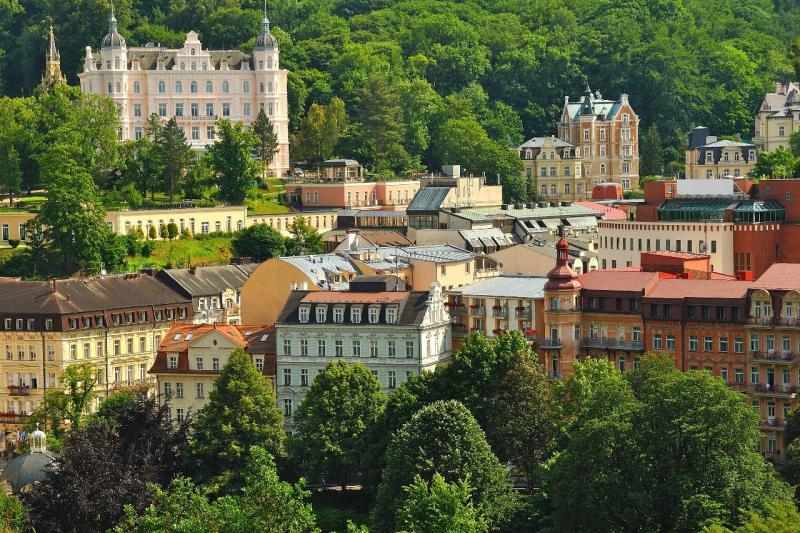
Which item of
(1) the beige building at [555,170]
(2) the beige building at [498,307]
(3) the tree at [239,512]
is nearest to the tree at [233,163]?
(1) the beige building at [555,170]

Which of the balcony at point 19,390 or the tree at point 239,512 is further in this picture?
the balcony at point 19,390

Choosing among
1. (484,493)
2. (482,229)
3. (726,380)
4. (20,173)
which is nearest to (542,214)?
(482,229)

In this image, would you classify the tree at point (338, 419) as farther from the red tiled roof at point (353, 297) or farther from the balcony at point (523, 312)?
the balcony at point (523, 312)

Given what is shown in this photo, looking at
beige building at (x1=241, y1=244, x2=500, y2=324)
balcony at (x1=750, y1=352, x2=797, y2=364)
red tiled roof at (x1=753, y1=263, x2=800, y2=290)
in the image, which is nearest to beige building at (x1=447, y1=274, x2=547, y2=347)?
beige building at (x1=241, y1=244, x2=500, y2=324)

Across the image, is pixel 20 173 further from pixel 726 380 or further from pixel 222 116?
pixel 726 380

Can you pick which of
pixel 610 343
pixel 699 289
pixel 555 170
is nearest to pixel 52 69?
→ pixel 555 170
